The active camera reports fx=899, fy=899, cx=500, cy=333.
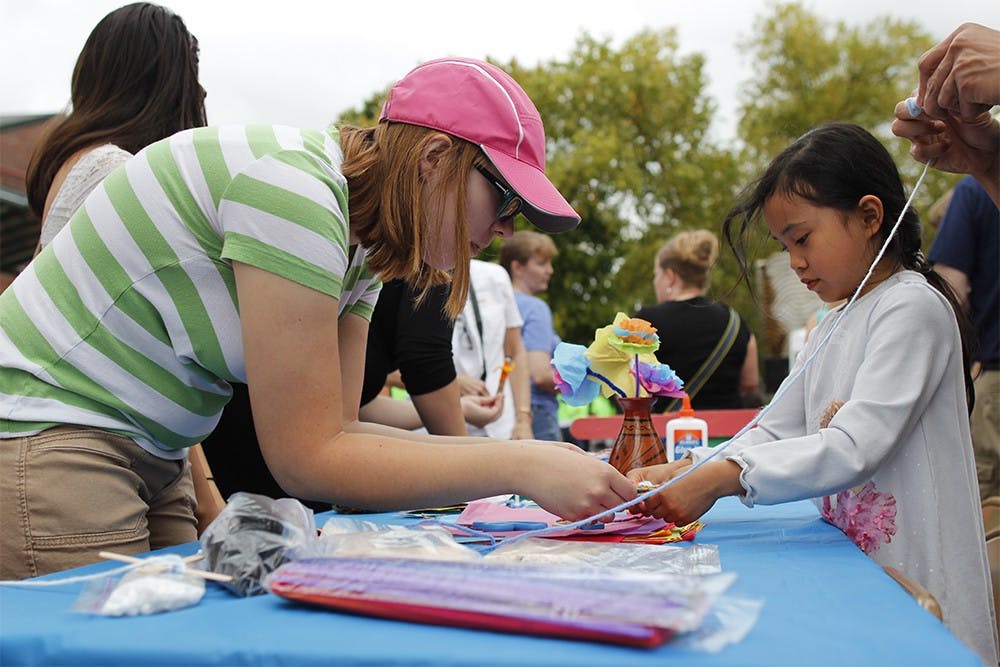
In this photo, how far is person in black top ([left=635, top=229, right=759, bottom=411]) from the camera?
13.4 ft

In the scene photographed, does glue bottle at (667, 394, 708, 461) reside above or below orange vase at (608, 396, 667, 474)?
below

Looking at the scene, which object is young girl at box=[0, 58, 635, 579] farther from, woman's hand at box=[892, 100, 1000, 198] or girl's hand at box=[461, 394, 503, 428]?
girl's hand at box=[461, 394, 503, 428]

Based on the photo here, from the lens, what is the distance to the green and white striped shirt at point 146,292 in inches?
49.2

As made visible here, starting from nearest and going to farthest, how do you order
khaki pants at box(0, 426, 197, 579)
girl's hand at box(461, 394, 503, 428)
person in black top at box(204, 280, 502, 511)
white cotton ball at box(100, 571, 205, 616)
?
white cotton ball at box(100, 571, 205, 616) < khaki pants at box(0, 426, 197, 579) < person in black top at box(204, 280, 502, 511) < girl's hand at box(461, 394, 503, 428)

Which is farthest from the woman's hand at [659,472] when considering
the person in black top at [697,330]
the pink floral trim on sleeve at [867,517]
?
the person in black top at [697,330]

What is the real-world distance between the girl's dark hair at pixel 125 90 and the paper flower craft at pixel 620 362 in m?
1.07

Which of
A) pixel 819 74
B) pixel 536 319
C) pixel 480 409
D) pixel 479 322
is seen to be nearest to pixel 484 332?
pixel 479 322

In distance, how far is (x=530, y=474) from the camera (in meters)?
1.19

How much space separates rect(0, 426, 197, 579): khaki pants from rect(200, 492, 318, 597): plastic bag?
31cm

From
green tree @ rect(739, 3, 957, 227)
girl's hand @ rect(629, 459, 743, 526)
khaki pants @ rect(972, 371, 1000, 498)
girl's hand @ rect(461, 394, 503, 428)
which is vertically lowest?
khaki pants @ rect(972, 371, 1000, 498)

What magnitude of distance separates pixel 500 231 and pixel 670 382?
2.01ft

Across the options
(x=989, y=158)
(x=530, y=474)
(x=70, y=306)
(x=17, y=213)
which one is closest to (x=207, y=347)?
(x=70, y=306)

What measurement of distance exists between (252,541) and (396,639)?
0.31 m

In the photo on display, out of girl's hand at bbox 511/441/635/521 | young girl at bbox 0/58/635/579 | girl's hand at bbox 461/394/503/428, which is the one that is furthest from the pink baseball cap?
girl's hand at bbox 461/394/503/428
